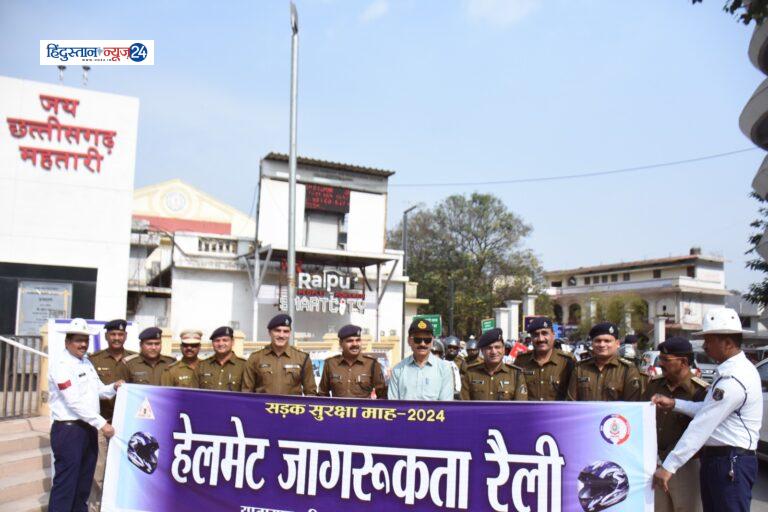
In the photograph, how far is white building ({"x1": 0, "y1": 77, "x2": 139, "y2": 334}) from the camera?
14.0 meters

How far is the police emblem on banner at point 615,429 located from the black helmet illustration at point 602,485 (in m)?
0.16

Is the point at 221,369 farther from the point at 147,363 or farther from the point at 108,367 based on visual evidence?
the point at 108,367

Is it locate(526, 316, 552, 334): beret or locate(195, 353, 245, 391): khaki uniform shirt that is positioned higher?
locate(526, 316, 552, 334): beret

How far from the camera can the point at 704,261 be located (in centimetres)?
5569

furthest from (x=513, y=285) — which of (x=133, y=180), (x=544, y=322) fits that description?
(x=544, y=322)

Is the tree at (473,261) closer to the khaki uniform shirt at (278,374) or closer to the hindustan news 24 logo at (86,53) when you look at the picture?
the hindustan news 24 logo at (86,53)

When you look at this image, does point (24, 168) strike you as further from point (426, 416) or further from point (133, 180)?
point (426, 416)

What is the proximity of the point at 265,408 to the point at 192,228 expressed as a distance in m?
37.0

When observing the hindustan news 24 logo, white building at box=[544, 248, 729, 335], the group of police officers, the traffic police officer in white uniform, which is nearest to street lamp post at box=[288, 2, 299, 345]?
the hindustan news 24 logo

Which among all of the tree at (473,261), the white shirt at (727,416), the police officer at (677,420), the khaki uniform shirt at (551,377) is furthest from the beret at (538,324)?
the tree at (473,261)

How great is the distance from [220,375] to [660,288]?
51.3m

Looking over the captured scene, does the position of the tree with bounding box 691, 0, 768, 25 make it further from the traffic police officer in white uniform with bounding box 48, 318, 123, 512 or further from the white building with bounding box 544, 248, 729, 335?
the white building with bounding box 544, 248, 729, 335

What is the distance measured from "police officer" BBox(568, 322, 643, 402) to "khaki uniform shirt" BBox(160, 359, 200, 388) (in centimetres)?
354

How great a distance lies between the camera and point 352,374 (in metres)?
6.14
